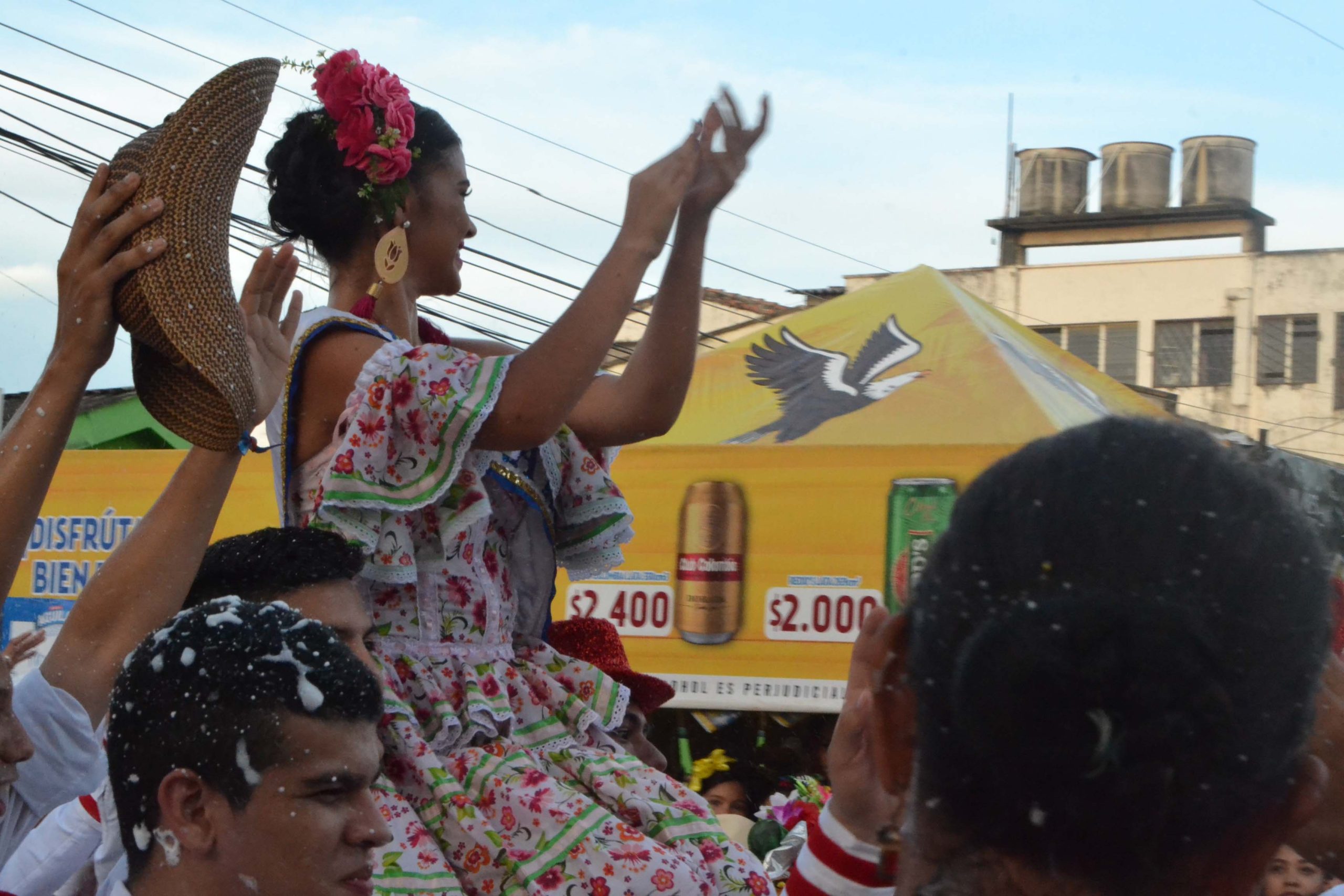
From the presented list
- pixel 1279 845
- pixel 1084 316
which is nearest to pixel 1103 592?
pixel 1279 845

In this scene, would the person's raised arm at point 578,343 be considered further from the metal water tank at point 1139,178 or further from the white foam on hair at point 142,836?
the metal water tank at point 1139,178

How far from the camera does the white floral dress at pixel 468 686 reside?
1.86 m

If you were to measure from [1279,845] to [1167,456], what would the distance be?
0.78 ft

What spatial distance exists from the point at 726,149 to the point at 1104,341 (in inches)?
1006

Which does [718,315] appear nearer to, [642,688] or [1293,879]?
[1293,879]

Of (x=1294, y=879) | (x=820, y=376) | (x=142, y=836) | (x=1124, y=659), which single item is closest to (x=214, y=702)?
(x=142, y=836)

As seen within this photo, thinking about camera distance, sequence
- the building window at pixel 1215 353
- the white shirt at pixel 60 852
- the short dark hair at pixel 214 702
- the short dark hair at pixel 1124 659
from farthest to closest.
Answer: the building window at pixel 1215 353 < the white shirt at pixel 60 852 < the short dark hair at pixel 214 702 < the short dark hair at pixel 1124 659

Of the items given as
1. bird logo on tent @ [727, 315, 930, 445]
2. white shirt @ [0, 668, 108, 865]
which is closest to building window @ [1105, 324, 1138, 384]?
bird logo on tent @ [727, 315, 930, 445]

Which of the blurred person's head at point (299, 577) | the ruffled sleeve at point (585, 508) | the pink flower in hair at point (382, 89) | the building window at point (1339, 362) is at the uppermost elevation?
the building window at point (1339, 362)

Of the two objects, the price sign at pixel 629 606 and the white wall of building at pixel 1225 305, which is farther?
the white wall of building at pixel 1225 305

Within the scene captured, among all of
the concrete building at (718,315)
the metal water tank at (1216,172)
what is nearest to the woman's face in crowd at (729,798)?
the concrete building at (718,315)

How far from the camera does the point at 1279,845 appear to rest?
88cm

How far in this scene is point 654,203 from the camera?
6.52 ft

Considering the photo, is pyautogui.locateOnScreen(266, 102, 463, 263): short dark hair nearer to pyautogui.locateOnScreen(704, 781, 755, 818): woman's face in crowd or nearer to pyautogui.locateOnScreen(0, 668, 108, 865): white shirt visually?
pyautogui.locateOnScreen(0, 668, 108, 865): white shirt
